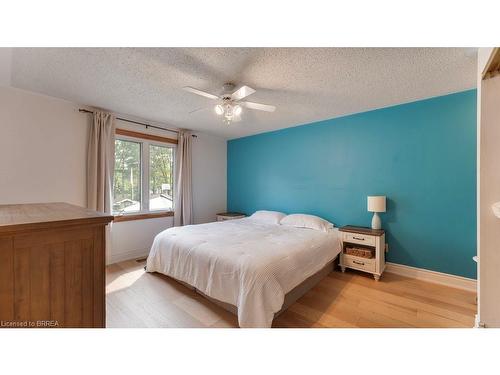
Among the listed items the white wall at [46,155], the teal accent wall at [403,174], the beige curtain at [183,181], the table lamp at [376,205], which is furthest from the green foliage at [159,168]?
the table lamp at [376,205]

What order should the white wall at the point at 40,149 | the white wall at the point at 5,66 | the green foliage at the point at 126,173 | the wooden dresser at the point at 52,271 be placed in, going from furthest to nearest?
1. the green foliage at the point at 126,173
2. the white wall at the point at 40,149
3. the white wall at the point at 5,66
4. the wooden dresser at the point at 52,271

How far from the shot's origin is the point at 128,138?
343 cm

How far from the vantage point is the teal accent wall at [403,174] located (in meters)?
2.43

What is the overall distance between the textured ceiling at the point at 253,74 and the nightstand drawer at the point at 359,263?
2126mm

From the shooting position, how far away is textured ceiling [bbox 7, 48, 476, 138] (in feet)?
5.61

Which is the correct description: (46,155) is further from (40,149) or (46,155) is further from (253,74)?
(253,74)

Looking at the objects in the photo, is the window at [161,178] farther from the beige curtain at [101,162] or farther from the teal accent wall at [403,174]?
the teal accent wall at [403,174]

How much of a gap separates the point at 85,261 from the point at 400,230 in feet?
11.2

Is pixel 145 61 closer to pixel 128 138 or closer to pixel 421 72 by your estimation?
pixel 128 138

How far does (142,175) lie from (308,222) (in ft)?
9.76

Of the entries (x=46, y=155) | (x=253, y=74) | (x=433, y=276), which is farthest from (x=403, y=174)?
(x=46, y=155)

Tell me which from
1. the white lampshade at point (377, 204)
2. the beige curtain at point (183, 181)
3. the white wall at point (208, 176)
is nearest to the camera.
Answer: the white lampshade at point (377, 204)

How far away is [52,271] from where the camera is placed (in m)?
0.82
